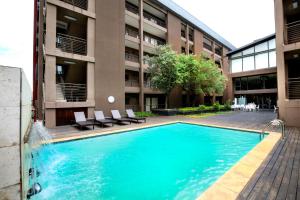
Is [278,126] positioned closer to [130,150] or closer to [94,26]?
[130,150]

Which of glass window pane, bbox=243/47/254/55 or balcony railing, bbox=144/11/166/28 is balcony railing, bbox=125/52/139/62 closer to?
balcony railing, bbox=144/11/166/28

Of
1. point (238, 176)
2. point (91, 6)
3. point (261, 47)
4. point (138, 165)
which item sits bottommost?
point (138, 165)

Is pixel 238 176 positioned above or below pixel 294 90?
below

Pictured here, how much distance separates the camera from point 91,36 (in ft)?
43.5

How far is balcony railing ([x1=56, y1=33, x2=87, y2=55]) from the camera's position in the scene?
1320 centimetres

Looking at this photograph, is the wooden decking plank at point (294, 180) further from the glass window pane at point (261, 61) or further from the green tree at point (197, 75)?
the glass window pane at point (261, 61)

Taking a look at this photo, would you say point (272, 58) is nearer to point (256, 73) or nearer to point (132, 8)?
point (256, 73)

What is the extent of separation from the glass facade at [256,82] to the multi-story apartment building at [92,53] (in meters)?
13.5

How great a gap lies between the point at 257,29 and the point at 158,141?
48.2m

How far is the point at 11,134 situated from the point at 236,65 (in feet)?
105

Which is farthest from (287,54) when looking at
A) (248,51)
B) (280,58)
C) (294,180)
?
(248,51)

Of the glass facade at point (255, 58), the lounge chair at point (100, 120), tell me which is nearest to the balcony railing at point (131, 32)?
the lounge chair at point (100, 120)

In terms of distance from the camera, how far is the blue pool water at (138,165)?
4.02m

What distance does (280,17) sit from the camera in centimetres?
1062
